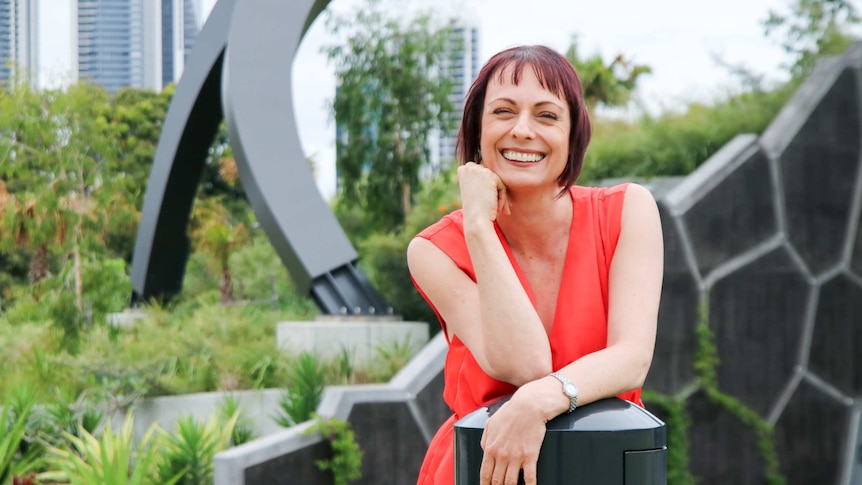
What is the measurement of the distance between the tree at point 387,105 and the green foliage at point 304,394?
923 centimetres

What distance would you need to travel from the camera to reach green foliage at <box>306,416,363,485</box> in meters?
6.93

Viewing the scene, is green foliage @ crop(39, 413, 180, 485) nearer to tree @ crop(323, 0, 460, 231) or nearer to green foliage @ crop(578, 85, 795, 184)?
green foliage @ crop(578, 85, 795, 184)

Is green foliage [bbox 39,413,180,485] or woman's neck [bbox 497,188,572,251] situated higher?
woman's neck [bbox 497,188,572,251]

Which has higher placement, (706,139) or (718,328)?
(706,139)

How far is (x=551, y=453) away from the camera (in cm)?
156

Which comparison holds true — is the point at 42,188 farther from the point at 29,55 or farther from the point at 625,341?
the point at 625,341

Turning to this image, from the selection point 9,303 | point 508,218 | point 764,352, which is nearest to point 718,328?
point 764,352

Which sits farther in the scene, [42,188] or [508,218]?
[42,188]

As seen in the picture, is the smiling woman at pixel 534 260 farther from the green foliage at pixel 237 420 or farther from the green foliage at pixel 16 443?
the green foliage at pixel 16 443

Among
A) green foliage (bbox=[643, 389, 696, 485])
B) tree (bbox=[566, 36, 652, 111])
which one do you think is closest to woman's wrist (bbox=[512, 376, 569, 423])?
green foliage (bbox=[643, 389, 696, 485])

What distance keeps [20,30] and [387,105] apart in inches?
228

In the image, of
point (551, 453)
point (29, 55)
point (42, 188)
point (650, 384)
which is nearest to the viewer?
point (551, 453)

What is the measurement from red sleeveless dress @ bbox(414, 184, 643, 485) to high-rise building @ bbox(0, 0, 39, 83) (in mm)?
13547

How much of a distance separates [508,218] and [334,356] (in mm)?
7664
